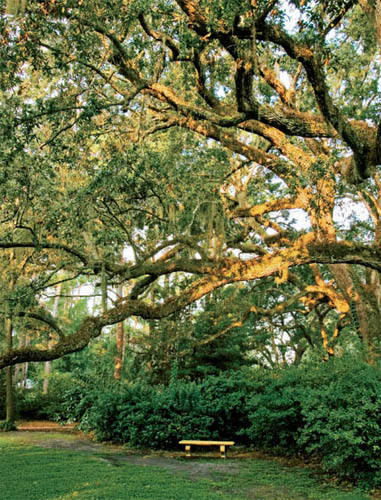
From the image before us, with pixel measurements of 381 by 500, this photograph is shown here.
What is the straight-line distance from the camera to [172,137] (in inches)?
398

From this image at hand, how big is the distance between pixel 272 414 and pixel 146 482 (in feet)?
9.42

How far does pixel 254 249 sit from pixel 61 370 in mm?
23248

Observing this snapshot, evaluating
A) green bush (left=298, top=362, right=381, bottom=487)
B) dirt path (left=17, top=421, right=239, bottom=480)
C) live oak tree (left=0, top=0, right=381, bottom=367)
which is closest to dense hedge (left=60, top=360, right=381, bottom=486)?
green bush (left=298, top=362, right=381, bottom=487)

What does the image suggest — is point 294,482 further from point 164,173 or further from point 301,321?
point 301,321

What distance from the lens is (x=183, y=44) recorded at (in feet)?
20.1

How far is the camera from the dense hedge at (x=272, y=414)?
617 centimetres

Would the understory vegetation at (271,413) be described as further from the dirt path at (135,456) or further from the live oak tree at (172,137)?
the live oak tree at (172,137)

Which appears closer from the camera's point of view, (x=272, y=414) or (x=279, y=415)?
(x=279, y=415)

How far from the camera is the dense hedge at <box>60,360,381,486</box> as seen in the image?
243 inches

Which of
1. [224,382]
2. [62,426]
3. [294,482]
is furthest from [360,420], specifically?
[62,426]

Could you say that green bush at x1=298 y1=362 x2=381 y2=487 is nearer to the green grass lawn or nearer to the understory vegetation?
the understory vegetation

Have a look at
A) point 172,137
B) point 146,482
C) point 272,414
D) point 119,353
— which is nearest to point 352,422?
point 272,414

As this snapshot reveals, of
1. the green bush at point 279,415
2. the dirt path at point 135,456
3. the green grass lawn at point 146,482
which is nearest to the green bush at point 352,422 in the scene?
the green grass lawn at point 146,482

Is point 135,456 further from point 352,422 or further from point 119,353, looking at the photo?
point 119,353
